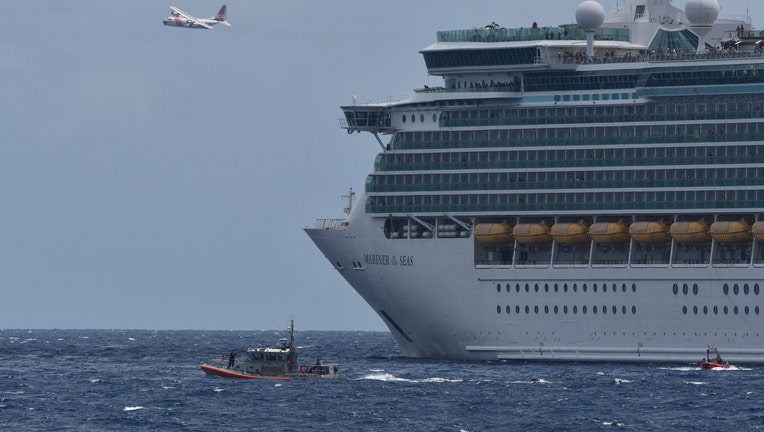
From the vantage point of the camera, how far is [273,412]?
88.3 meters

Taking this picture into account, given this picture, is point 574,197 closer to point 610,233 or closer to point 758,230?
point 610,233

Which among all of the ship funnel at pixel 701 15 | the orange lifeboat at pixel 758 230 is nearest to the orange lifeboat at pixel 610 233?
the orange lifeboat at pixel 758 230

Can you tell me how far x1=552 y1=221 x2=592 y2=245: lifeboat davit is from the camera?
108 meters

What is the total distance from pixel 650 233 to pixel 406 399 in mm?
20223

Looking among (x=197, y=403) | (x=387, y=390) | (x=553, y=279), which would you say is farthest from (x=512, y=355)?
(x=197, y=403)

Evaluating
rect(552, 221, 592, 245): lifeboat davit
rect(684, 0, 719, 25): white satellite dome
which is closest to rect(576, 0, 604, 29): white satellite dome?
rect(684, 0, 719, 25): white satellite dome

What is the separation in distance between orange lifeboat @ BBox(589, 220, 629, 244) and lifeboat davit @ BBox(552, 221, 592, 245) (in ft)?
2.08

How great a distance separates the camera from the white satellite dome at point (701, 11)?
111m

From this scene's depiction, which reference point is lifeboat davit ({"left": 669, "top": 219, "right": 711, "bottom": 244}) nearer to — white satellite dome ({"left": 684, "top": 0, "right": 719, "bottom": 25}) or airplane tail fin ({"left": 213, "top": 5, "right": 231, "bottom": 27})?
white satellite dome ({"left": 684, "top": 0, "right": 719, "bottom": 25})

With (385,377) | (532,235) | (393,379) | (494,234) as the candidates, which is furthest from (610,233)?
(385,377)

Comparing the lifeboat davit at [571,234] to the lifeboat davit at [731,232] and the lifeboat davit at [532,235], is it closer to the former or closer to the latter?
the lifeboat davit at [532,235]

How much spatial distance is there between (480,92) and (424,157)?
494 cm

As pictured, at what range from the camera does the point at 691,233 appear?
4173 inches

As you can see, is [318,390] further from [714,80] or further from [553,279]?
[714,80]
